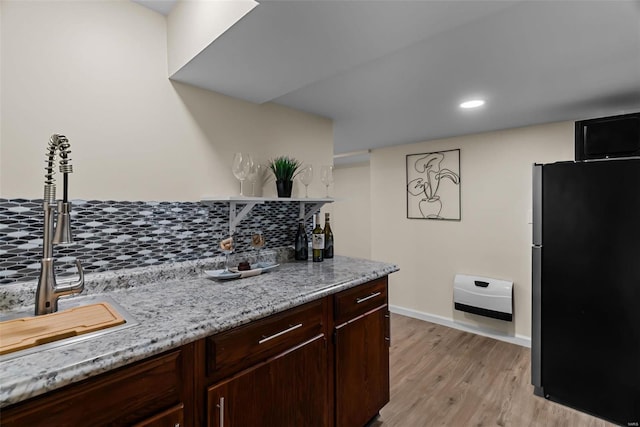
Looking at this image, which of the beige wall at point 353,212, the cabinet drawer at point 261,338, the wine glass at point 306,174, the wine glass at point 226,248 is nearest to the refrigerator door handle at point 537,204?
the wine glass at point 306,174

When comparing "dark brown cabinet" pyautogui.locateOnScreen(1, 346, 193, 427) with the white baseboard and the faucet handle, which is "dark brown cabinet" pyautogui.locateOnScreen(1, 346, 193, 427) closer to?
the faucet handle

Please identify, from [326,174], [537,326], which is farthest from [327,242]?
[537,326]

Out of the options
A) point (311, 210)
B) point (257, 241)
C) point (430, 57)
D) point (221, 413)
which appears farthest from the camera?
point (311, 210)

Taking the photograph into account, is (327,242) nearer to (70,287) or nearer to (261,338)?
(261,338)

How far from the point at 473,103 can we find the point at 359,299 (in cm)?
160

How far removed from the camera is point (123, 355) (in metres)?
0.81

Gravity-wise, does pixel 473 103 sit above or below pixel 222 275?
above

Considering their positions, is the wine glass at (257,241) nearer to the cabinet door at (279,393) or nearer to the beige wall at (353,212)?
the cabinet door at (279,393)

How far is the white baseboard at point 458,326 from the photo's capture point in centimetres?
291

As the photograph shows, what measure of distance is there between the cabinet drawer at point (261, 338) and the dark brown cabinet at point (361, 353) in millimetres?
188

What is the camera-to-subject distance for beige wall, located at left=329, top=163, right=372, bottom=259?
4.55 m

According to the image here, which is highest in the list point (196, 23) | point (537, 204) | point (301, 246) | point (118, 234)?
point (196, 23)

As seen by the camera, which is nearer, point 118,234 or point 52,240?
point 52,240

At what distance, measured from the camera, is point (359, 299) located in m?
1.67
